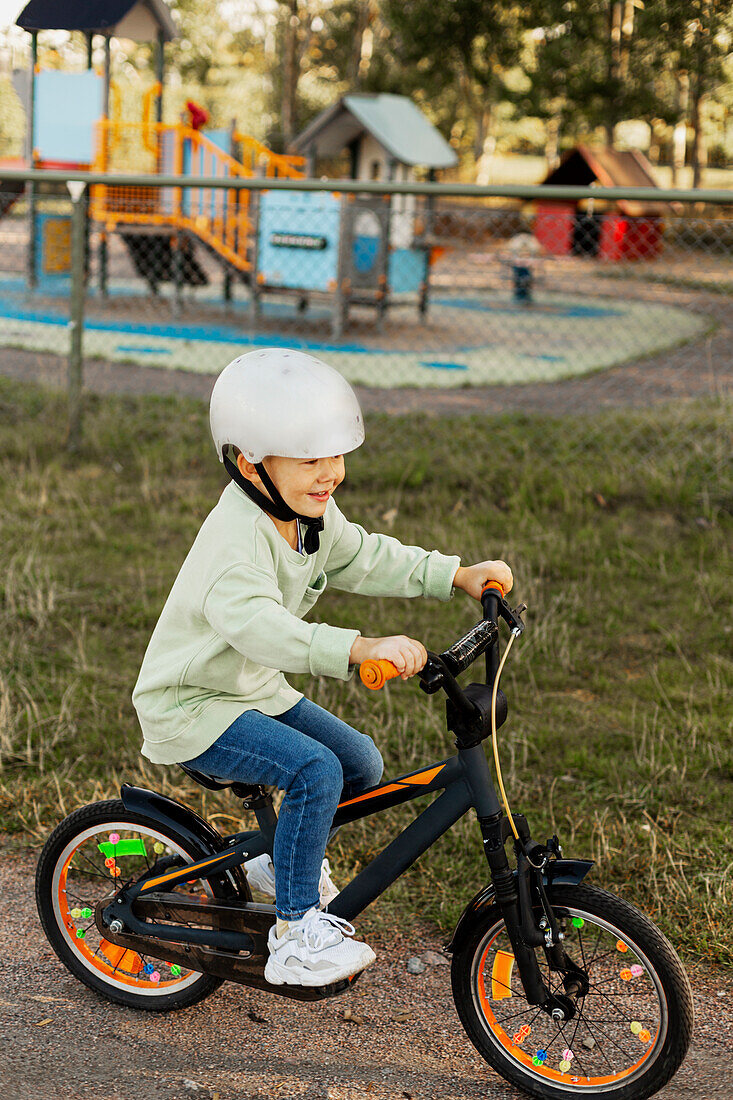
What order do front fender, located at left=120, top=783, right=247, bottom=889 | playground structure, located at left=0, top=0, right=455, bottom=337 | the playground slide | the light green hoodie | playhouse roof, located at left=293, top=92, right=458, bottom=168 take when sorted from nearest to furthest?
the light green hoodie, front fender, located at left=120, top=783, right=247, bottom=889, playground structure, located at left=0, top=0, right=455, bottom=337, the playground slide, playhouse roof, located at left=293, top=92, right=458, bottom=168

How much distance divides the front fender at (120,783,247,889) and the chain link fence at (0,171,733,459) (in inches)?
231

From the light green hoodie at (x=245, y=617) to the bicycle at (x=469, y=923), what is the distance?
174 mm

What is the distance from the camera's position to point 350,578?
2.52 metres

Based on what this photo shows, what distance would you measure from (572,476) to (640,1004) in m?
4.51

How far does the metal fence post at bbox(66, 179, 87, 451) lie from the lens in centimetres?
650

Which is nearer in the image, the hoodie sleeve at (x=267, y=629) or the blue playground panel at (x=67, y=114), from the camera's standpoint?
the hoodie sleeve at (x=267, y=629)

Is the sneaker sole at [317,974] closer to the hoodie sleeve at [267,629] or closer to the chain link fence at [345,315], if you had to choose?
the hoodie sleeve at [267,629]

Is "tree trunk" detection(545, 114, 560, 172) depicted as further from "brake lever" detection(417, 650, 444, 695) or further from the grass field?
"brake lever" detection(417, 650, 444, 695)

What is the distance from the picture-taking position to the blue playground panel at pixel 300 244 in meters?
13.0

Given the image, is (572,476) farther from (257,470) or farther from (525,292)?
(525,292)

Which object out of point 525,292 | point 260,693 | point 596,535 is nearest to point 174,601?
point 260,693

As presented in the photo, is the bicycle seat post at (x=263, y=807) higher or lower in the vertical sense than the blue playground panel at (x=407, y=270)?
lower

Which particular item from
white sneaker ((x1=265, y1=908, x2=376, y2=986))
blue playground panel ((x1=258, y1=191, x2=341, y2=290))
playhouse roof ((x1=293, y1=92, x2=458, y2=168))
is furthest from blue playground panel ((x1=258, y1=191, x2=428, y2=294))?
white sneaker ((x1=265, y1=908, x2=376, y2=986))

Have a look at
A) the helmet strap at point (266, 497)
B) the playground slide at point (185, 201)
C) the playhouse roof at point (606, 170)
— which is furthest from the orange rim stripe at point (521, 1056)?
the playhouse roof at point (606, 170)
